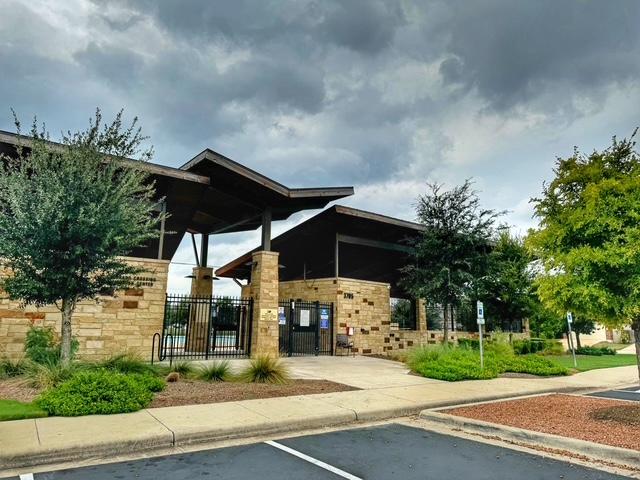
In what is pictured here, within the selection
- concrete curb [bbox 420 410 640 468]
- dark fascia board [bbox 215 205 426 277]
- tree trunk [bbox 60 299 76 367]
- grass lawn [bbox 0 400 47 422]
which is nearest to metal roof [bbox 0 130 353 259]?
dark fascia board [bbox 215 205 426 277]

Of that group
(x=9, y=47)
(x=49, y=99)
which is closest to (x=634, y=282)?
(x=49, y=99)

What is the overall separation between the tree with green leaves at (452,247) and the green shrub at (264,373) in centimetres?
934

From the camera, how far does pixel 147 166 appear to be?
1233 cm

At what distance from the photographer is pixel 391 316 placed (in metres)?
20.9

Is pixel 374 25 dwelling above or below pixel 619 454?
above

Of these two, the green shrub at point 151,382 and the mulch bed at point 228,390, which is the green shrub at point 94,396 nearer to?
the mulch bed at point 228,390

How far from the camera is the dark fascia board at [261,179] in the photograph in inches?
543

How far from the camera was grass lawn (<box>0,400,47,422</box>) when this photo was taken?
229 inches

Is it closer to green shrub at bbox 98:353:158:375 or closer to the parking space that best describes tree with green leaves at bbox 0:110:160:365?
green shrub at bbox 98:353:158:375

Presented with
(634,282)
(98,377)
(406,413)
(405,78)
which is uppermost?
(405,78)

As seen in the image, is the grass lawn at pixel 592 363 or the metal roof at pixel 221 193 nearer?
the metal roof at pixel 221 193

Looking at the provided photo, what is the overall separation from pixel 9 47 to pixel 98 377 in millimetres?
8510

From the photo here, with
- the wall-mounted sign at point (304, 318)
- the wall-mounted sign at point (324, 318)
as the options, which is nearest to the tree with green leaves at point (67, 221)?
the wall-mounted sign at point (304, 318)

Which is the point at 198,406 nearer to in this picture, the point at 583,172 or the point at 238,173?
the point at 583,172
